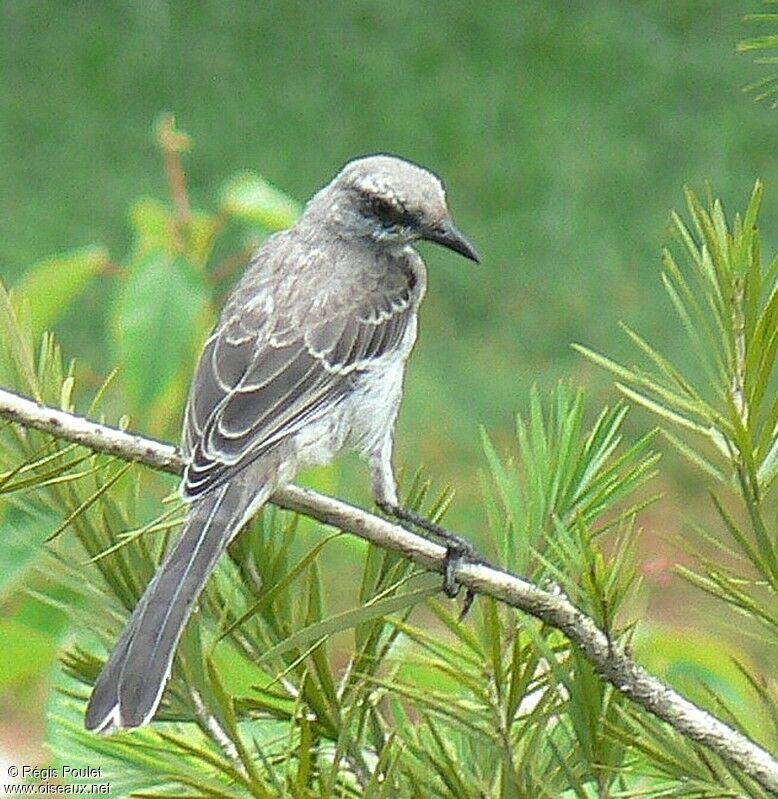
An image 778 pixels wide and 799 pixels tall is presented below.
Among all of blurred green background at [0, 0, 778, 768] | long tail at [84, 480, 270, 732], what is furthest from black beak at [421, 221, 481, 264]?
blurred green background at [0, 0, 778, 768]

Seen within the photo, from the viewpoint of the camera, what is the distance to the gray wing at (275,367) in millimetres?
1902

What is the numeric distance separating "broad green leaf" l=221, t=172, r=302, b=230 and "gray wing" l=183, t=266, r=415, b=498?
0.12 meters

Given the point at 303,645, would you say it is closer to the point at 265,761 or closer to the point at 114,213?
the point at 265,761

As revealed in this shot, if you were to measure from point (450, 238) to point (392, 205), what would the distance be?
117 mm

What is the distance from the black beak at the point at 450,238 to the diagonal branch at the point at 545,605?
4.02ft

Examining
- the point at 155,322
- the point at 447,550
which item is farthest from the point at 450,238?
the point at 447,550

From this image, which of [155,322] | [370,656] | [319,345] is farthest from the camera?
[319,345]

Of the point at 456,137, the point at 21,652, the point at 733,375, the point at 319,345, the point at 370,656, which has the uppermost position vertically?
the point at 456,137

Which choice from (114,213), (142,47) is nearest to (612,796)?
(114,213)

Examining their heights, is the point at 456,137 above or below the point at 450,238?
above

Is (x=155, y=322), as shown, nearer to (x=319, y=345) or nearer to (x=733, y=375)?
(x=319, y=345)

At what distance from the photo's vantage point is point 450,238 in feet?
7.50

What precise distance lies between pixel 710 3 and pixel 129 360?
20.2ft

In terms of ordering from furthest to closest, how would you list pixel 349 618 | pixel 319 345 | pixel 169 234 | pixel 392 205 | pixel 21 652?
pixel 392 205
pixel 319 345
pixel 169 234
pixel 21 652
pixel 349 618
